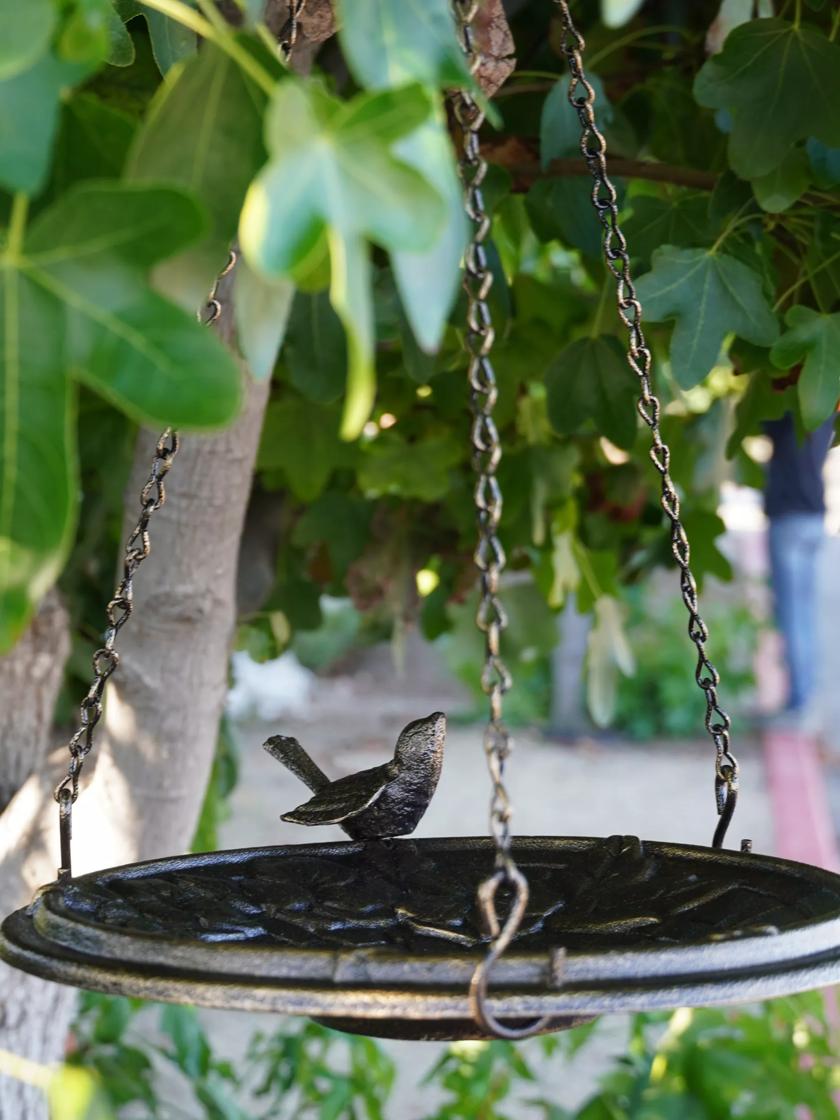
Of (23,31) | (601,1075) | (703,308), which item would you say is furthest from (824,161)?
(601,1075)

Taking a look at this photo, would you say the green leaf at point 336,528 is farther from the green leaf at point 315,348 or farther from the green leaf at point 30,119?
the green leaf at point 30,119

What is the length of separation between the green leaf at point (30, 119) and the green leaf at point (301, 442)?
128 cm

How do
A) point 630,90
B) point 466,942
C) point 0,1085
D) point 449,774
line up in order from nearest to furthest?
point 466,942, point 0,1085, point 630,90, point 449,774

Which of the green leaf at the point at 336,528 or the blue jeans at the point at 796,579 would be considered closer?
the green leaf at the point at 336,528

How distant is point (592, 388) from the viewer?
4.62 ft

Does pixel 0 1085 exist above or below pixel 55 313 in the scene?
below

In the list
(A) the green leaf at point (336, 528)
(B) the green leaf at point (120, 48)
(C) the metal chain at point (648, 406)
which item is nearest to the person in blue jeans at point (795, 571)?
(A) the green leaf at point (336, 528)

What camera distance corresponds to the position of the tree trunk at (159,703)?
140cm

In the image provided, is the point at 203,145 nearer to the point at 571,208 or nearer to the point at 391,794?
the point at 391,794

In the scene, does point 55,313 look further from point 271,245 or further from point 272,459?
point 272,459

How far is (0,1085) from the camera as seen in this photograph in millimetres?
1455

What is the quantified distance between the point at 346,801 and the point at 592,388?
55 cm

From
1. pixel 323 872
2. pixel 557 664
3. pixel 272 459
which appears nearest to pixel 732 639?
pixel 557 664

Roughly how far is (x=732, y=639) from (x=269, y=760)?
2.28 m
